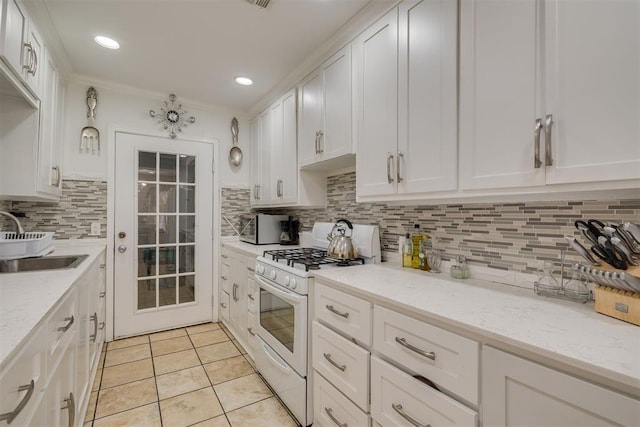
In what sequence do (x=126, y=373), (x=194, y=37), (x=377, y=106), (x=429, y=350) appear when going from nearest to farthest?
(x=429, y=350) < (x=377, y=106) < (x=194, y=37) < (x=126, y=373)

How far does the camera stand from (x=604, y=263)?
3.17 feet

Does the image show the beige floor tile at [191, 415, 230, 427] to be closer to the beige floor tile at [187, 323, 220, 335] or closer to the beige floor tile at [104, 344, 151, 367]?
the beige floor tile at [104, 344, 151, 367]

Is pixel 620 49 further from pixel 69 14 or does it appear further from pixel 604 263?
pixel 69 14

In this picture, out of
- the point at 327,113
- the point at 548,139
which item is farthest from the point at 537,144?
the point at 327,113

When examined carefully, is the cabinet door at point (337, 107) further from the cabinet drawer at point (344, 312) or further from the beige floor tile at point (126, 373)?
the beige floor tile at point (126, 373)

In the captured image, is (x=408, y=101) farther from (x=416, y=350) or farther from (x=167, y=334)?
(x=167, y=334)

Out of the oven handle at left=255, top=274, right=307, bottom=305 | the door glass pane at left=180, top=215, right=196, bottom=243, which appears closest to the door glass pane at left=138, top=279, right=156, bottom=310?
the door glass pane at left=180, top=215, right=196, bottom=243

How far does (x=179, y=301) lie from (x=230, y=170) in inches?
60.9

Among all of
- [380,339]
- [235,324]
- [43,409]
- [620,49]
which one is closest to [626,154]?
[620,49]

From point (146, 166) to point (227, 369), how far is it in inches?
83.5

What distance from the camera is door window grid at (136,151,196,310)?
298 centimetres

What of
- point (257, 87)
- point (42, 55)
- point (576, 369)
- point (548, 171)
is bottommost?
point (576, 369)

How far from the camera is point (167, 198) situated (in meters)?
3.08

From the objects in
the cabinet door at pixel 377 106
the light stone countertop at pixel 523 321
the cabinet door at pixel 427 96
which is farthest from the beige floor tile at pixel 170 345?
the cabinet door at pixel 427 96
